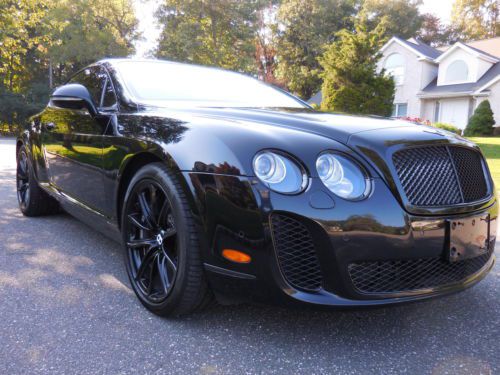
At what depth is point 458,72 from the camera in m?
25.4

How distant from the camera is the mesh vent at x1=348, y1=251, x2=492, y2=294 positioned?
1.79 m

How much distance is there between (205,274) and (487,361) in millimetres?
1288

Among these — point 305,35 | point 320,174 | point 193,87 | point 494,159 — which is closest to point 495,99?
point 494,159

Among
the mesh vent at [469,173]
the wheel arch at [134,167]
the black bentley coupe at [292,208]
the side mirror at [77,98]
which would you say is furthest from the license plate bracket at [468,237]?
the side mirror at [77,98]

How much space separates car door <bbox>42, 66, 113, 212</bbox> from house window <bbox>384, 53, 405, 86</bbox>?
26375 millimetres

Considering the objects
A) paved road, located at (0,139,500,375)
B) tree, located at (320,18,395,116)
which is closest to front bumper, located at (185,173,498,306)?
paved road, located at (0,139,500,375)

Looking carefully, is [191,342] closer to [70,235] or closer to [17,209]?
[70,235]

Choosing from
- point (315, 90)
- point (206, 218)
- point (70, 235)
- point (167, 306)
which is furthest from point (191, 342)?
point (315, 90)

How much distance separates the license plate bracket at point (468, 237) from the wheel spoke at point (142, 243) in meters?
1.44

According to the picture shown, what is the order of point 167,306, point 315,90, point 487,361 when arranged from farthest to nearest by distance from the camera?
1. point 315,90
2. point 167,306
3. point 487,361

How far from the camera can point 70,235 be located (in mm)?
3793

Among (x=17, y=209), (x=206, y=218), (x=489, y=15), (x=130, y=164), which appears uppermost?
(x=489, y=15)

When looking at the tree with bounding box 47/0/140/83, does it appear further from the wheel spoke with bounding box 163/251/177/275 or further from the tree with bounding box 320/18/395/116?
the wheel spoke with bounding box 163/251/177/275

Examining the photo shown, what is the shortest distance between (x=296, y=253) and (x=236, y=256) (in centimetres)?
26
